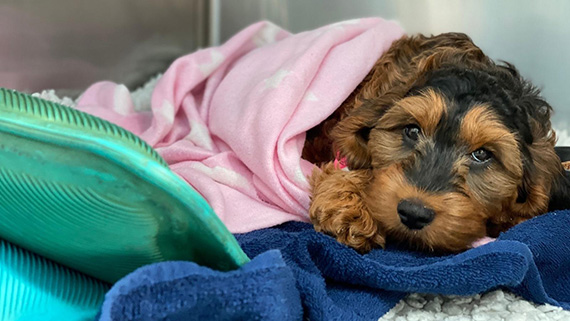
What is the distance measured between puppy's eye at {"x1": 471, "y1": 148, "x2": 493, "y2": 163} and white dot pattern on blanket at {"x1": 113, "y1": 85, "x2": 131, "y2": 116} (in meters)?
1.89

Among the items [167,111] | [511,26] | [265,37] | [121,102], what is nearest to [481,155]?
[167,111]

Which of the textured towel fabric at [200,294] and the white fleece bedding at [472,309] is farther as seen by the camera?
the white fleece bedding at [472,309]

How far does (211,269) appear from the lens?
1.36 m

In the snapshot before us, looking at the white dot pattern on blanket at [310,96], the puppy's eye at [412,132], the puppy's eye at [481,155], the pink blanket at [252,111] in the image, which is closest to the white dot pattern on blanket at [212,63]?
the pink blanket at [252,111]

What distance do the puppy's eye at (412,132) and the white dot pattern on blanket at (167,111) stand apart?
4.04 feet

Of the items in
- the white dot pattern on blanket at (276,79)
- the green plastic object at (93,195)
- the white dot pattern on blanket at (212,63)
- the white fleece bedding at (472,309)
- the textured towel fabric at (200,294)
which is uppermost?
the green plastic object at (93,195)

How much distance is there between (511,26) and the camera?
341cm

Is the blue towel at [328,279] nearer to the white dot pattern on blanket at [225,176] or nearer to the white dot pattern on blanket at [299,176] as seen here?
the white dot pattern on blanket at [299,176]

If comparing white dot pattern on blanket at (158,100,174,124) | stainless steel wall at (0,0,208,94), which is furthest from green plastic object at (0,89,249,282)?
stainless steel wall at (0,0,208,94)

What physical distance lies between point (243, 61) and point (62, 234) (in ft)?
6.01

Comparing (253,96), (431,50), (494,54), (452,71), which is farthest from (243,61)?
(494,54)

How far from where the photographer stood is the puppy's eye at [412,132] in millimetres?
2143

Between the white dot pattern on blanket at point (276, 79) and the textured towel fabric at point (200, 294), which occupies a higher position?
the textured towel fabric at point (200, 294)

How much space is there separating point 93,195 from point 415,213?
101 cm
